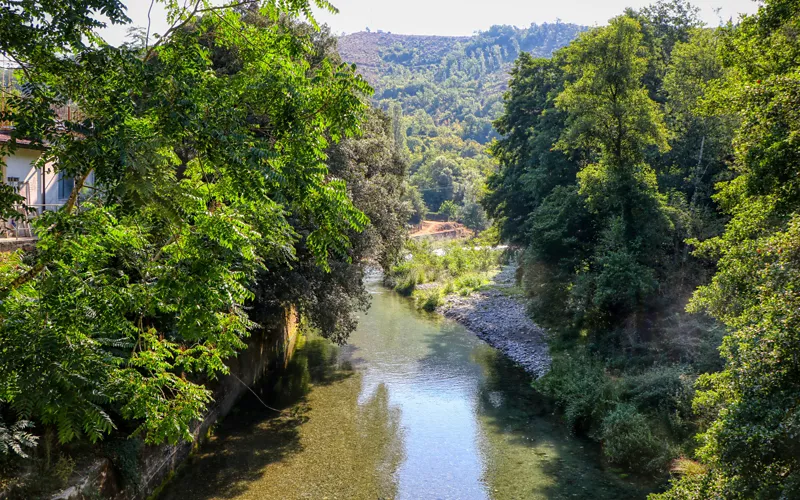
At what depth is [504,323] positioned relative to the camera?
32.5 m

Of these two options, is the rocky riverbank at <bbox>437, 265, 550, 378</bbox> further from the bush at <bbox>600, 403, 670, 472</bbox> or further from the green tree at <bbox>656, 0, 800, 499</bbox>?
the green tree at <bbox>656, 0, 800, 499</bbox>

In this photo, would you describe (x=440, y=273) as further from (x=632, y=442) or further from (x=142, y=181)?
(x=142, y=181)

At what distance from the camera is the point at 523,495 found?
13758 millimetres

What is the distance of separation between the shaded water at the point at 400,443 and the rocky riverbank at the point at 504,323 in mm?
1377

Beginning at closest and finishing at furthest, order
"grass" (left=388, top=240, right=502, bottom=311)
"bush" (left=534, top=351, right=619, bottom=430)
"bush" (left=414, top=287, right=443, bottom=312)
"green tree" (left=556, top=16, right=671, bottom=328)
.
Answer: "bush" (left=534, top=351, right=619, bottom=430), "green tree" (left=556, top=16, right=671, bottom=328), "bush" (left=414, top=287, right=443, bottom=312), "grass" (left=388, top=240, right=502, bottom=311)

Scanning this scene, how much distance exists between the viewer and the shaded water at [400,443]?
14086 millimetres

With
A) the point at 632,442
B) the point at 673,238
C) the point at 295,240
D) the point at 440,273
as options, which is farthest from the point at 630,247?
the point at 440,273

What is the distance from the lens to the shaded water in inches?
555

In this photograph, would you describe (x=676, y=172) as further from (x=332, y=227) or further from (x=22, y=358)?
(x=22, y=358)

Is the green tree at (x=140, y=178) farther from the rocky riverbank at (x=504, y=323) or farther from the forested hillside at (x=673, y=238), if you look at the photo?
the rocky riverbank at (x=504, y=323)

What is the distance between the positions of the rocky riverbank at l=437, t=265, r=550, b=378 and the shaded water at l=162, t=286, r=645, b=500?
138 centimetres

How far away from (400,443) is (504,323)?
654 inches

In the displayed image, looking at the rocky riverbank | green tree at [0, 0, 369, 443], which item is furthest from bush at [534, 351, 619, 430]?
green tree at [0, 0, 369, 443]

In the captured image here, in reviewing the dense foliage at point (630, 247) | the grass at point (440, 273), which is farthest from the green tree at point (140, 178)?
the grass at point (440, 273)
